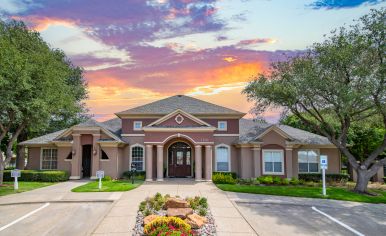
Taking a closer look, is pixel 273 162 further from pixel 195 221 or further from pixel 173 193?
pixel 195 221

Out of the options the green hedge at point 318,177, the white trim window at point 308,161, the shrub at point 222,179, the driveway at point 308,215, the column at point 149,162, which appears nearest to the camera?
the driveway at point 308,215

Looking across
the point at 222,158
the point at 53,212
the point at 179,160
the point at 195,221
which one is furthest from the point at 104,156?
the point at 195,221

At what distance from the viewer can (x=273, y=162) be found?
2502cm

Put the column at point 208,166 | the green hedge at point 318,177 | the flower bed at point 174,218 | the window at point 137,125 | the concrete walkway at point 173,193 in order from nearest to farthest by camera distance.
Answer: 1. the flower bed at point 174,218
2. the concrete walkway at point 173,193
3. the column at point 208,166
4. the green hedge at point 318,177
5. the window at point 137,125

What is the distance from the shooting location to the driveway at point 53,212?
36.4 ft

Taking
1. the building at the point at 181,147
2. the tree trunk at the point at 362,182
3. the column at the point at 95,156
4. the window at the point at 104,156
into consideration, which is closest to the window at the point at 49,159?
the building at the point at 181,147

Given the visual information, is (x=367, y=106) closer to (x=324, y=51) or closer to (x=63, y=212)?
(x=324, y=51)

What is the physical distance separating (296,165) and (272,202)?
36.2ft

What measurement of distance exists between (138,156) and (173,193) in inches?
382

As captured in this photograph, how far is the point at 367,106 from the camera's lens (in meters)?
19.4

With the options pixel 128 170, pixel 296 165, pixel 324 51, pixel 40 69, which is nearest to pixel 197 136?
pixel 128 170

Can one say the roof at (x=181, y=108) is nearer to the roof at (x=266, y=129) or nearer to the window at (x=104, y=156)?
the roof at (x=266, y=129)

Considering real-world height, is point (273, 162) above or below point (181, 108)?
below

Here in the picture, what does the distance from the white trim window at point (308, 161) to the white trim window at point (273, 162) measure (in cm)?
252
